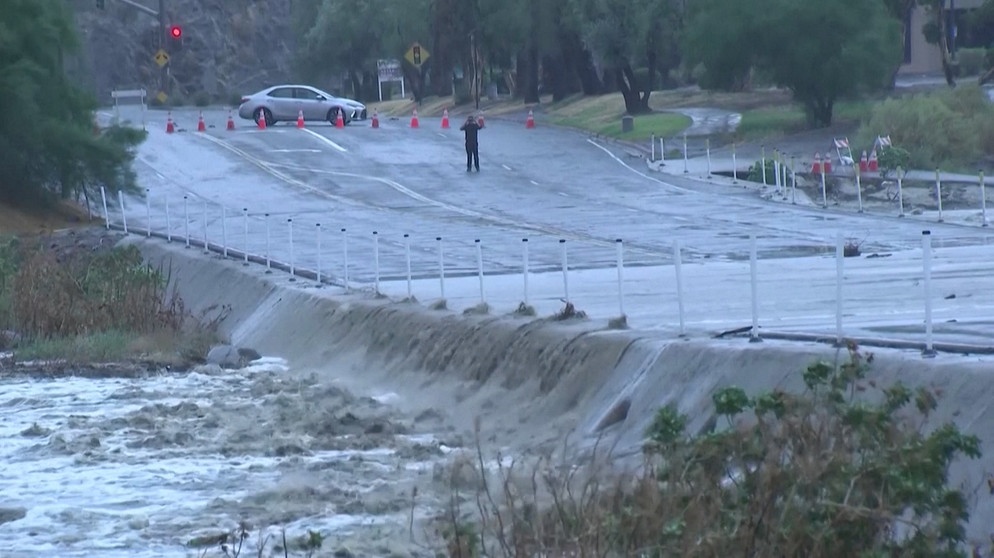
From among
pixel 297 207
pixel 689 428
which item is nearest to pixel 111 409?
pixel 689 428

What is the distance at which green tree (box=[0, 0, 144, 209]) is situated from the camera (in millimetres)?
36250

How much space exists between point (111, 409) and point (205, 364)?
3293mm

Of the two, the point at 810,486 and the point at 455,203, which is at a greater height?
the point at 810,486

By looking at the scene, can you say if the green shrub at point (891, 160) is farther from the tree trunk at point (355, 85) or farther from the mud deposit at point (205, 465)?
the tree trunk at point (355, 85)

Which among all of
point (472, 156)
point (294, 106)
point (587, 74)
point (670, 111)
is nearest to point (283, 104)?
point (294, 106)

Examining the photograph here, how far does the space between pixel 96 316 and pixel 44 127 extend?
14.3 m

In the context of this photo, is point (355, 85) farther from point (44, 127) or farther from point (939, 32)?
point (44, 127)

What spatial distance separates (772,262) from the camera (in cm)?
2366

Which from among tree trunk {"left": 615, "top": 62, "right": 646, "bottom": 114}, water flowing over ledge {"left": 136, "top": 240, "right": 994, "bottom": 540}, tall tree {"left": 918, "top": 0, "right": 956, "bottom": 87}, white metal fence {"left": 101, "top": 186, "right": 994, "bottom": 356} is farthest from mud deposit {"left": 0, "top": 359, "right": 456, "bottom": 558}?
tall tree {"left": 918, "top": 0, "right": 956, "bottom": 87}

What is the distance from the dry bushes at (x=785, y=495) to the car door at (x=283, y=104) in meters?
51.2

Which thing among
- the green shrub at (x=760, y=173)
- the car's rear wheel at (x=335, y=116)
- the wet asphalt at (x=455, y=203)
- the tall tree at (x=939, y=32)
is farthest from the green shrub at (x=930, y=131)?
the car's rear wheel at (x=335, y=116)

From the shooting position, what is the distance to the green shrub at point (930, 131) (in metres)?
42.0

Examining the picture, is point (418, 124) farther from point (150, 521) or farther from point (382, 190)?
point (150, 521)

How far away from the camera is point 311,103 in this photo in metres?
58.8
